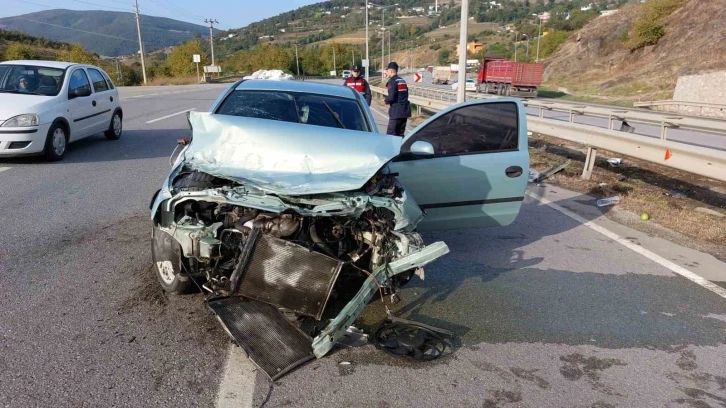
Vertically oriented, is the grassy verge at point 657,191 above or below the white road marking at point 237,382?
below

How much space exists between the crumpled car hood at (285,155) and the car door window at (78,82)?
6.85 meters

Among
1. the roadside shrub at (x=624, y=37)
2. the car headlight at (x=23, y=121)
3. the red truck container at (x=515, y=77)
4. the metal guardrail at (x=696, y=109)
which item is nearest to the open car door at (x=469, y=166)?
the car headlight at (x=23, y=121)

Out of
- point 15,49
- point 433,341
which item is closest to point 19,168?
point 433,341

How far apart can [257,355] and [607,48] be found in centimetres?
6227

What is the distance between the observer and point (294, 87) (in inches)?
243

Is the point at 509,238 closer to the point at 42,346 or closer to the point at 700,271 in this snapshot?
the point at 700,271

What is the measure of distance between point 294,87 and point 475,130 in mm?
2019

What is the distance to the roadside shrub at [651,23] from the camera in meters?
48.8

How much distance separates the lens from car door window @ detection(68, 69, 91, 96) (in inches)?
392

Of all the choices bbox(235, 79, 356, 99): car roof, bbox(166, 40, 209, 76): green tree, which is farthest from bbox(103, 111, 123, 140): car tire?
bbox(166, 40, 209, 76): green tree

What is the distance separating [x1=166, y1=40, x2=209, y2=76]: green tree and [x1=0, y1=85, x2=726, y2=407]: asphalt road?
78183 millimetres

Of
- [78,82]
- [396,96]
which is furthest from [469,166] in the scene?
[78,82]

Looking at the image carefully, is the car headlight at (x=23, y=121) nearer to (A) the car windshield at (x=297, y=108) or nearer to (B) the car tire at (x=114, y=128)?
(B) the car tire at (x=114, y=128)

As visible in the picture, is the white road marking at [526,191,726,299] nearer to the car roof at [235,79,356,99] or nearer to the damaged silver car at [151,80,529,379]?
the damaged silver car at [151,80,529,379]
